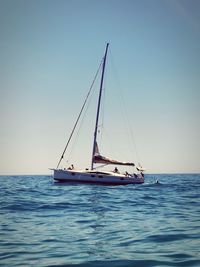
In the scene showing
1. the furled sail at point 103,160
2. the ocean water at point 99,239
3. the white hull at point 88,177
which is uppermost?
the furled sail at point 103,160

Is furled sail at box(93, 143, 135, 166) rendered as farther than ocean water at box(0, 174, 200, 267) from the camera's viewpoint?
Yes

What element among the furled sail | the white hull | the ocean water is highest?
the furled sail

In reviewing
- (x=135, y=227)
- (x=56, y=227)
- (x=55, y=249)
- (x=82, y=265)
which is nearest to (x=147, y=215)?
(x=135, y=227)

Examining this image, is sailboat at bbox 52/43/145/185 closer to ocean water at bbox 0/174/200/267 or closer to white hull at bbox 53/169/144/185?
white hull at bbox 53/169/144/185

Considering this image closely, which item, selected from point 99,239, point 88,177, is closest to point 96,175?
point 88,177

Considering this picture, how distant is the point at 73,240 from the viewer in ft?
28.0

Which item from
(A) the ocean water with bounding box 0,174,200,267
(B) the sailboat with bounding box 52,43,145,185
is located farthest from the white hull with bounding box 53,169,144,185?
(A) the ocean water with bounding box 0,174,200,267

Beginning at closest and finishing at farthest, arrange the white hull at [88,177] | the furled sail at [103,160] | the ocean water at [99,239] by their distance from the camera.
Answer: the ocean water at [99,239], the white hull at [88,177], the furled sail at [103,160]

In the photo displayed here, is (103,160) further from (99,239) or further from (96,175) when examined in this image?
(99,239)

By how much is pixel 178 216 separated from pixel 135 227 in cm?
321

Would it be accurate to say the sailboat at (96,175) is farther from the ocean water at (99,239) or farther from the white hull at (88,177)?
the ocean water at (99,239)

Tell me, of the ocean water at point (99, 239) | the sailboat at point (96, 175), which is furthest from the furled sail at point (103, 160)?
the ocean water at point (99, 239)

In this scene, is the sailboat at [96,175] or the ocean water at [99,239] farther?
the sailboat at [96,175]

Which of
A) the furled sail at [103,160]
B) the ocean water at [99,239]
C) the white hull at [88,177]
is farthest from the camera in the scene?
the furled sail at [103,160]
